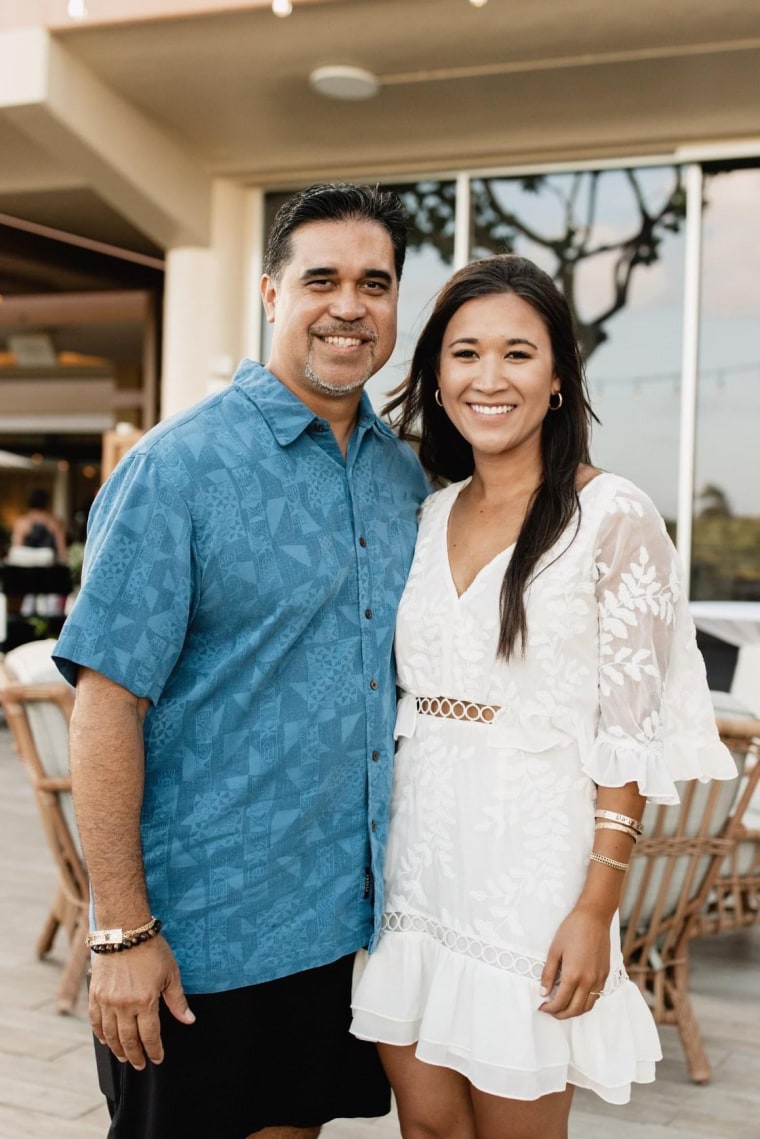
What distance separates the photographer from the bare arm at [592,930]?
5.25 ft

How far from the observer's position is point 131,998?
1.57m

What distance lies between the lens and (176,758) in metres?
1.66

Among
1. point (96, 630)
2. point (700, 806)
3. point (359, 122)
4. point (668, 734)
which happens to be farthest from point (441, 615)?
point (359, 122)

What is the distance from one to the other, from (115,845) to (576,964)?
69 cm

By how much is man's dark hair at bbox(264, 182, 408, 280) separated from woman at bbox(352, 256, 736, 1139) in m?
0.19

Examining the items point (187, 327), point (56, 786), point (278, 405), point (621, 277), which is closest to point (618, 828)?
point (278, 405)

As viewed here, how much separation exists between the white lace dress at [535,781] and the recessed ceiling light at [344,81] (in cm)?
410

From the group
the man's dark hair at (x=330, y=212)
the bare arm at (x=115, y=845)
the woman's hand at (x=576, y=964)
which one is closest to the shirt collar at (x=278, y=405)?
the man's dark hair at (x=330, y=212)

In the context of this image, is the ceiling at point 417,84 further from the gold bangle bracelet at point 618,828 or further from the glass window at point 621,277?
the gold bangle bracelet at point 618,828

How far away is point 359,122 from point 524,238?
1.23 meters

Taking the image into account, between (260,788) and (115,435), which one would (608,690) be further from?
(115,435)

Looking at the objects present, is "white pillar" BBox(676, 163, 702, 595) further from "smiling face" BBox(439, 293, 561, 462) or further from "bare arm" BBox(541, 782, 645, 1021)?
"bare arm" BBox(541, 782, 645, 1021)

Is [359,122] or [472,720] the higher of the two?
[359,122]

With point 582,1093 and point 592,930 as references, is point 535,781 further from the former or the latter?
point 582,1093
